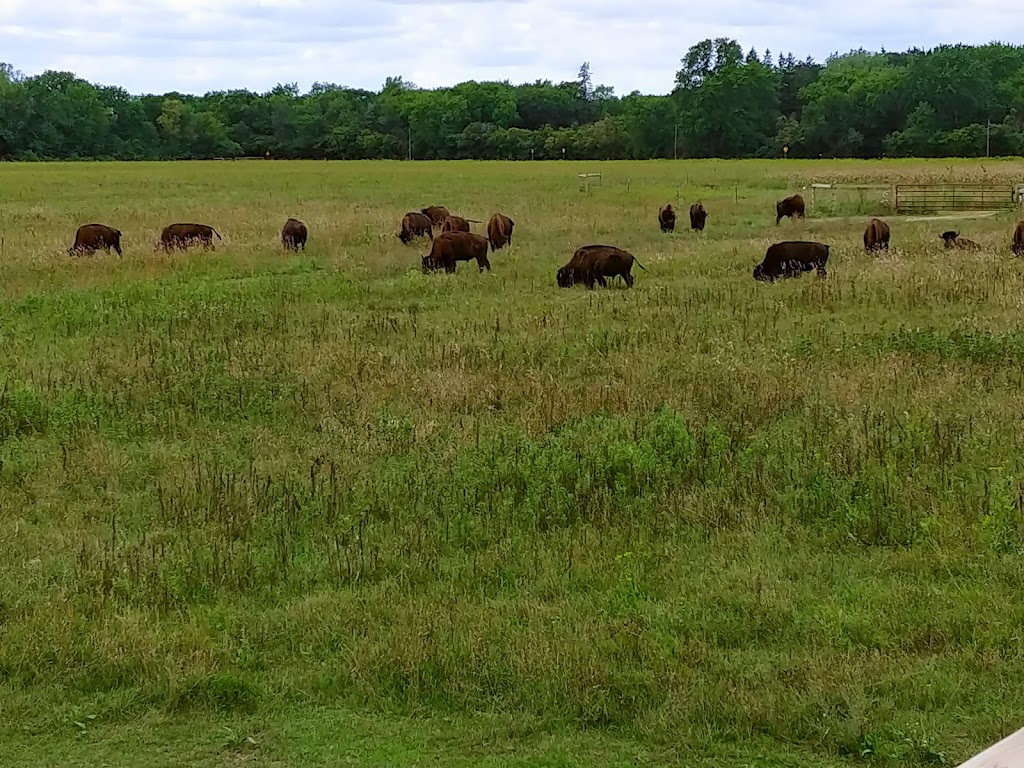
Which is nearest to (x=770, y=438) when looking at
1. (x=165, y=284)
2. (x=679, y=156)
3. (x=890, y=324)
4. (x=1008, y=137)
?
(x=890, y=324)

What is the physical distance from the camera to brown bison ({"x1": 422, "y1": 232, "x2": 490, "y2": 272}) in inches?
731

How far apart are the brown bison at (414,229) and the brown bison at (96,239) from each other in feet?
18.4

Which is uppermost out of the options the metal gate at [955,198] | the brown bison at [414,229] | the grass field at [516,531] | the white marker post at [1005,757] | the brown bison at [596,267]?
the metal gate at [955,198]

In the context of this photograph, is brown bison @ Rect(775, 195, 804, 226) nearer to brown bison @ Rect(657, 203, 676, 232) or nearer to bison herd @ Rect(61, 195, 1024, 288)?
bison herd @ Rect(61, 195, 1024, 288)

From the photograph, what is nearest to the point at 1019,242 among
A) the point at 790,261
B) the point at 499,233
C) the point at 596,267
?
the point at 790,261

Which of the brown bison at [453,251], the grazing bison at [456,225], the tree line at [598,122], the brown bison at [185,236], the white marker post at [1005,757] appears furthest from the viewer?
the tree line at [598,122]

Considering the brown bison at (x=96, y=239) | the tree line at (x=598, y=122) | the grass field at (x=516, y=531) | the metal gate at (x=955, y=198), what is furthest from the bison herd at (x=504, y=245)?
the tree line at (x=598, y=122)

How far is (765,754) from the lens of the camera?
14.3ft

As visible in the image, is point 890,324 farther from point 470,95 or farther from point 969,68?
point 470,95

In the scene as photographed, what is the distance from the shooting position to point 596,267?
1656 cm

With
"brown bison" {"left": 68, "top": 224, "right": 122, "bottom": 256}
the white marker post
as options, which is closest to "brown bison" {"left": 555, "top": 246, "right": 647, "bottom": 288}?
"brown bison" {"left": 68, "top": 224, "right": 122, "bottom": 256}

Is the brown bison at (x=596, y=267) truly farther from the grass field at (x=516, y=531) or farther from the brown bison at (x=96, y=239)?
the brown bison at (x=96, y=239)

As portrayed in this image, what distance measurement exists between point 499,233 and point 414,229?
1947 mm

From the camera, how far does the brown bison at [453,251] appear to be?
1858cm
